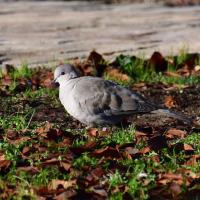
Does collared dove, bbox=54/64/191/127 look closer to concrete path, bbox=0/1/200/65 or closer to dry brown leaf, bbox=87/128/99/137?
dry brown leaf, bbox=87/128/99/137

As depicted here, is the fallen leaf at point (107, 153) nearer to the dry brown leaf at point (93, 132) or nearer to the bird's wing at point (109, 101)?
the dry brown leaf at point (93, 132)

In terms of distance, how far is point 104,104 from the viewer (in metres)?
7.26

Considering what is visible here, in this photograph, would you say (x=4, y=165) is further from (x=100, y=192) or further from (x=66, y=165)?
(x=100, y=192)

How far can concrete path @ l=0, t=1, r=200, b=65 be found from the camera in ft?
38.0

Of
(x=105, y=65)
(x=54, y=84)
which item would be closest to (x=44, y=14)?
(x=105, y=65)

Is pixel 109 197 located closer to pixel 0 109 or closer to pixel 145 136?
pixel 145 136

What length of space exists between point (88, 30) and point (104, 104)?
6.14 m

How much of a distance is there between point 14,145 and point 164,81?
11.6ft

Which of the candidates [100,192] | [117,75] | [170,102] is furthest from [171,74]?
[100,192]

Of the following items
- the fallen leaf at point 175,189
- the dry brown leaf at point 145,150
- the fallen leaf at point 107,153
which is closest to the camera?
the fallen leaf at point 175,189

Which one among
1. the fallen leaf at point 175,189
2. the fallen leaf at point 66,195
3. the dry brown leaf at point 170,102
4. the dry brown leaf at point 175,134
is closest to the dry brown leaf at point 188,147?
the dry brown leaf at point 175,134

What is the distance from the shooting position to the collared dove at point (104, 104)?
23.6 feet

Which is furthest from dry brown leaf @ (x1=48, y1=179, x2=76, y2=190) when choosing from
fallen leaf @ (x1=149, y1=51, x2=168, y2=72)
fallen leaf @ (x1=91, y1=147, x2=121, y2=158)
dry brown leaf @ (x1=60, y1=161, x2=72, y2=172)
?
fallen leaf @ (x1=149, y1=51, x2=168, y2=72)

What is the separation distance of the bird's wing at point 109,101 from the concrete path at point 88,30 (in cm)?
362
